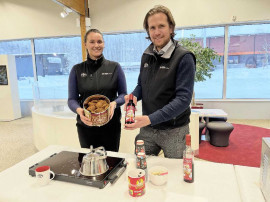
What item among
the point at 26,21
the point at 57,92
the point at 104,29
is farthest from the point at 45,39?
the point at 57,92

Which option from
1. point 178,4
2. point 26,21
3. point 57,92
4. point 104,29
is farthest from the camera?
point 26,21

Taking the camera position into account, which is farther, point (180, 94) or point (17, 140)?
point (17, 140)

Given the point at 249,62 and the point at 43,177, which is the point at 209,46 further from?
the point at 43,177

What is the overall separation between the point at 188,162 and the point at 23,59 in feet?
22.1

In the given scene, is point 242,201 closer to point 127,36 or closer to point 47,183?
point 47,183

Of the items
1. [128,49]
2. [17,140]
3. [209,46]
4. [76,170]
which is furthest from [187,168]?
[128,49]

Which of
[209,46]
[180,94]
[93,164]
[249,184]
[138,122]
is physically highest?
[209,46]

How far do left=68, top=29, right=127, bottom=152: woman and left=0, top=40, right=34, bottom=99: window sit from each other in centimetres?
533

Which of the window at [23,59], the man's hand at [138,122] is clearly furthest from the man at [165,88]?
the window at [23,59]

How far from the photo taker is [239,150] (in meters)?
3.27

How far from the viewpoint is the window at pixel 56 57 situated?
6141 mm

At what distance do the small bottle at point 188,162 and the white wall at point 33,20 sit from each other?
5420 mm

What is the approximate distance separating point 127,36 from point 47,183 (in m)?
5.15

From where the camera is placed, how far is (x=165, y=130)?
1.34m
